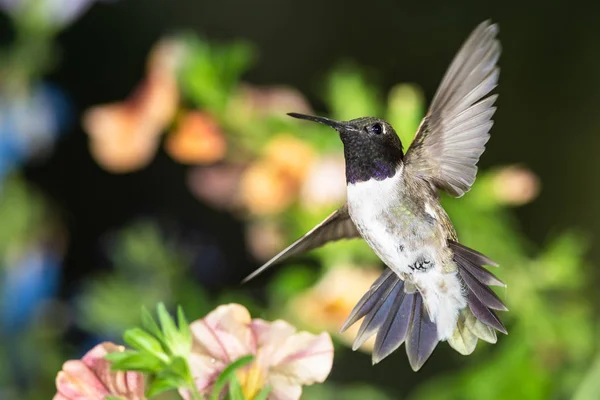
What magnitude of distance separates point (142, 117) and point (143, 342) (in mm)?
375

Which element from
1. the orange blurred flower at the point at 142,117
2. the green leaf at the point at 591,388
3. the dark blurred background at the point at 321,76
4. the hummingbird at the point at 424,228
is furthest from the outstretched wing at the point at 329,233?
the dark blurred background at the point at 321,76

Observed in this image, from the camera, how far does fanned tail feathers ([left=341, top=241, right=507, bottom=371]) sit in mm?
234

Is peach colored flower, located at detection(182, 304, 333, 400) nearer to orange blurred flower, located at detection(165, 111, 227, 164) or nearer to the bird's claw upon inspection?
the bird's claw

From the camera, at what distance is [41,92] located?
35.1 inches

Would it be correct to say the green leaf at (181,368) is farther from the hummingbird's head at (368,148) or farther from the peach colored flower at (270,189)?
the peach colored flower at (270,189)

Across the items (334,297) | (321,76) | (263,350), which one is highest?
(263,350)

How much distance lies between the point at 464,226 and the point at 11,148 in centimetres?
49

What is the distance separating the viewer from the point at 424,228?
25cm

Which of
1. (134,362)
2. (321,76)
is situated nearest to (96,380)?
(134,362)

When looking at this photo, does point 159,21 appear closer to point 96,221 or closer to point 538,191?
point 96,221

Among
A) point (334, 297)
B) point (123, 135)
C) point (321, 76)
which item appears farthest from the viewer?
point (321, 76)

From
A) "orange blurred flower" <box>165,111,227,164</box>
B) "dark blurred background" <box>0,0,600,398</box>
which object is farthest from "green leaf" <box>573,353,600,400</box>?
"dark blurred background" <box>0,0,600,398</box>

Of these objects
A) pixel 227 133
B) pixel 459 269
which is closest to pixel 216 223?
pixel 227 133

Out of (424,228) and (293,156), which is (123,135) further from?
(424,228)
